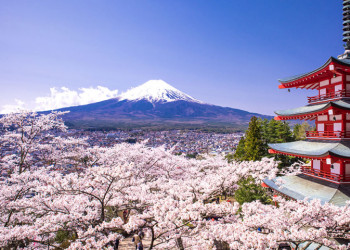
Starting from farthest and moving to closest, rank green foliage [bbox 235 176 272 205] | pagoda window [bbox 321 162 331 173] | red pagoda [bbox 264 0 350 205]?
green foliage [bbox 235 176 272 205] < pagoda window [bbox 321 162 331 173] < red pagoda [bbox 264 0 350 205]

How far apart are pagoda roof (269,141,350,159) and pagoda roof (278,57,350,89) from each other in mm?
3074

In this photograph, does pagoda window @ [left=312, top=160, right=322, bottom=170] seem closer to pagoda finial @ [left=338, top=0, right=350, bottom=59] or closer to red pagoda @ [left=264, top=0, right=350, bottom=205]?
red pagoda @ [left=264, top=0, right=350, bottom=205]

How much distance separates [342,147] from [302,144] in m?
1.97

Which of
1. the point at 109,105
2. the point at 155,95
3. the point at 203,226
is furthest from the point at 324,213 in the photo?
the point at 155,95

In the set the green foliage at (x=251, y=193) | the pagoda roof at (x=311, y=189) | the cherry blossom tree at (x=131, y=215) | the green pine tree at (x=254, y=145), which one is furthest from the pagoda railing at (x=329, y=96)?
the green pine tree at (x=254, y=145)

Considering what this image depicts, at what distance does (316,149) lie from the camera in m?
8.41

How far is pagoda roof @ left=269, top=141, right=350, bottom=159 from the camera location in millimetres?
7331

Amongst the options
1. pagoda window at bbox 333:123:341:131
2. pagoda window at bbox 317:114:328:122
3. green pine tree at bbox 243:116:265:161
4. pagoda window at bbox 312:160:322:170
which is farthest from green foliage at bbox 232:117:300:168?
pagoda window at bbox 333:123:341:131

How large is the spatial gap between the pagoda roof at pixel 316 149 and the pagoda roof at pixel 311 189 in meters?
1.32

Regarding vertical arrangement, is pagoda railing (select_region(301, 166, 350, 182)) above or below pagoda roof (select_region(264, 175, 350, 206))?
above

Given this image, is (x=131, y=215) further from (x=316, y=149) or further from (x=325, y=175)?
(x=325, y=175)

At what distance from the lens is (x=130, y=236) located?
12.7 meters

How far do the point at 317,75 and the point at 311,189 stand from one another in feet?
17.0

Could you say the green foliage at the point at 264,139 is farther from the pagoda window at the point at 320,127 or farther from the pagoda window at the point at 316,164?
the pagoda window at the point at 320,127
